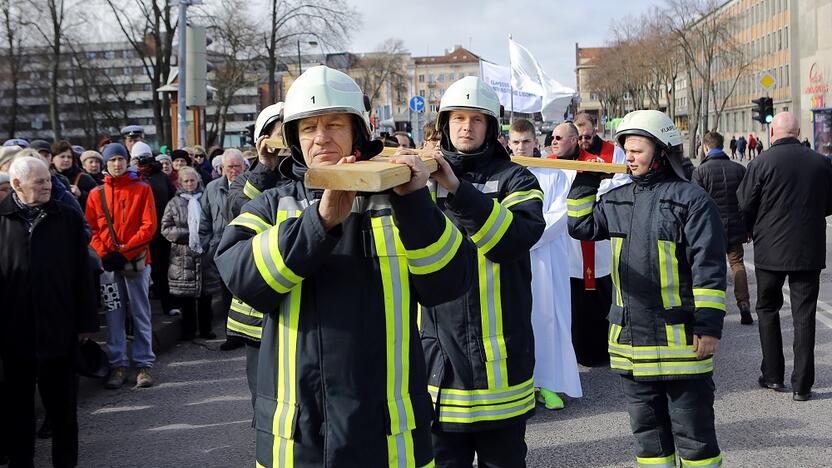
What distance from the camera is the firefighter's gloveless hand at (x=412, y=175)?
2.46 m

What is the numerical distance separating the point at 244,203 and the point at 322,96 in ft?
9.10

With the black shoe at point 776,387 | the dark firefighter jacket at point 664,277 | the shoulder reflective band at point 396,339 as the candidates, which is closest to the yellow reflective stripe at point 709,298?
the dark firefighter jacket at point 664,277

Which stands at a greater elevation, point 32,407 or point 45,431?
point 32,407

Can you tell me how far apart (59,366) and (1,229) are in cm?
88

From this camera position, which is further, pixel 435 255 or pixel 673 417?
pixel 673 417

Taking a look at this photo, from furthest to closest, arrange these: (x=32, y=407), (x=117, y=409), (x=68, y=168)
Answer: (x=68, y=168) → (x=117, y=409) → (x=32, y=407)

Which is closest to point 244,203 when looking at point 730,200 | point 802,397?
point 802,397

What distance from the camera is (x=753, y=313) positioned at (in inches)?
410

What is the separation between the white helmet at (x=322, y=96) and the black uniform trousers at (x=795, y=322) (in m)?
5.21

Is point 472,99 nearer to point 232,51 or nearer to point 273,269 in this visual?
point 273,269

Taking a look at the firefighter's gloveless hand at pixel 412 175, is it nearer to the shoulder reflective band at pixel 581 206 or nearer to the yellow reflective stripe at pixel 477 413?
the yellow reflective stripe at pixel 477 413

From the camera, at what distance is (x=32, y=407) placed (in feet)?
18.4

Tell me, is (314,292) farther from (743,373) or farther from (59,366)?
(743,373)

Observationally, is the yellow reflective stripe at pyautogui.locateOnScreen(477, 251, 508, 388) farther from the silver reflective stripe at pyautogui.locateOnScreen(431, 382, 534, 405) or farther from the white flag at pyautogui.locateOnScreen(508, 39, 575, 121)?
the white flag at pyautogui.locateOnScreen(508, 39, 575, 121)
